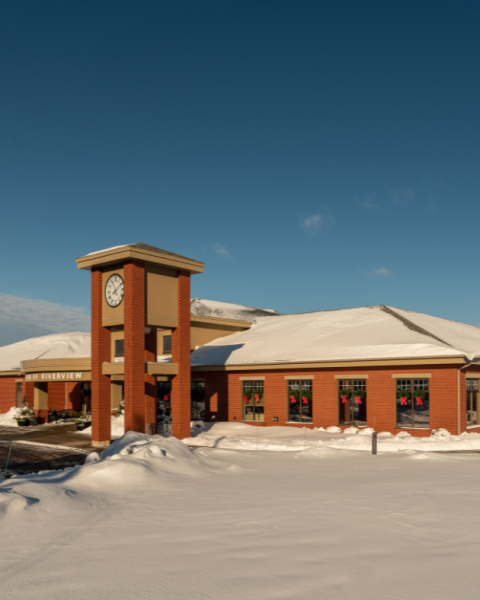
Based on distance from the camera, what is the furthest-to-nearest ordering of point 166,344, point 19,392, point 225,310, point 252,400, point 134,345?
point 225,310 < point 19,392 < point 166,344 < point 252,400 < point 134,345

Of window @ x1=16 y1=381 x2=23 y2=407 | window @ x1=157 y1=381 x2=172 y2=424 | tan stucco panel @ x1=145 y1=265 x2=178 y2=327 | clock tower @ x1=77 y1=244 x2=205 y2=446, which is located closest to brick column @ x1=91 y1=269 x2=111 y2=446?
clock tower @ x1=77 y1=244 x2=205 y2=446

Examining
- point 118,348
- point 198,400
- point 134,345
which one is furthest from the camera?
→ point 118,348

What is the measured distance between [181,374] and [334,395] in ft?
26.9

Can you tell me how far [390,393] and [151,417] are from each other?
11988 millimetres

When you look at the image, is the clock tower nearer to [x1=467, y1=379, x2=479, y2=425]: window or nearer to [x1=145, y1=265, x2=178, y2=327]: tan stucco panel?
[x1=145, y1=265, x2=178, y2=327]: tan stucco panel

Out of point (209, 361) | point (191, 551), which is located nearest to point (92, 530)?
point (191, 551)

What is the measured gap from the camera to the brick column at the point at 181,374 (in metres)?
28.5

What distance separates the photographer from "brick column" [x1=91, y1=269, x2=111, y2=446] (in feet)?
87.5

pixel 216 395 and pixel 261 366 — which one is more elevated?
pixel 261 366

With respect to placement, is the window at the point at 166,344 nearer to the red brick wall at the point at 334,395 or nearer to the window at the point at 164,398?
the window at the point at 164,398

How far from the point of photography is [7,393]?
4741 cm

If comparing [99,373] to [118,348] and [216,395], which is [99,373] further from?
[118,348]

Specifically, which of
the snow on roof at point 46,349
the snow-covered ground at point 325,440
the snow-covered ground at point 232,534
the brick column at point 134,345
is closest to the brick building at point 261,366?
the brick column at point 134,345

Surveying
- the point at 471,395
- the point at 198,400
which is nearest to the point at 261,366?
the point at 198,400
